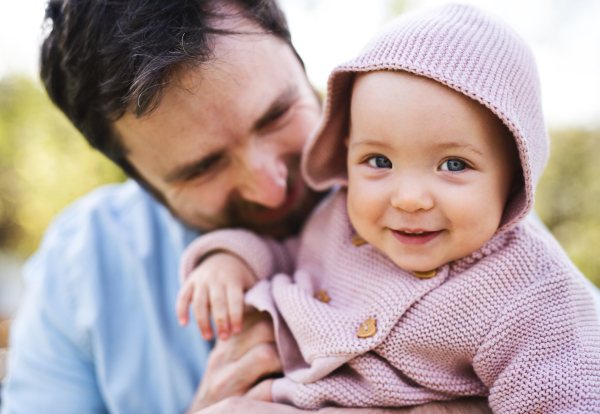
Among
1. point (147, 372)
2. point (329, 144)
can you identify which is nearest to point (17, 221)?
point (147, 372)

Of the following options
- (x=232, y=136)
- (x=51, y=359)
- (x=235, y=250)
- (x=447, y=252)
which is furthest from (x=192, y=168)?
(x=51, y=359)

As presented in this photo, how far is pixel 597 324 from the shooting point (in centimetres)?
106

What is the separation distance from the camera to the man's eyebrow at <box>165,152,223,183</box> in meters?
1.38

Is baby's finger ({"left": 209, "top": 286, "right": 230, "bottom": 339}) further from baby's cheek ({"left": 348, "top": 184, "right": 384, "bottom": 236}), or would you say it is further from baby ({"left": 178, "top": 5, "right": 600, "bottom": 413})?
baby's cheek ({"left": 348, "top": 184, "right": 384, "bottom": 236})

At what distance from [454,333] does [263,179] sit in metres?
0.73

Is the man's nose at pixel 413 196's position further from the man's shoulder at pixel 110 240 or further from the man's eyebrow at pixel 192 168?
the man's shoulder at pixel 110 240

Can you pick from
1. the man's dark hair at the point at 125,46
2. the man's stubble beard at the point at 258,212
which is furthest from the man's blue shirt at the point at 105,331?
the man's dark hair at the point at 125,46

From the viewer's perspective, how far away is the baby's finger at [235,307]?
132 cm

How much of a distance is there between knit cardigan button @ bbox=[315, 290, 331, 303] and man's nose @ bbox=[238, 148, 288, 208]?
0.34 meters

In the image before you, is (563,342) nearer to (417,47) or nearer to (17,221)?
(417,47)

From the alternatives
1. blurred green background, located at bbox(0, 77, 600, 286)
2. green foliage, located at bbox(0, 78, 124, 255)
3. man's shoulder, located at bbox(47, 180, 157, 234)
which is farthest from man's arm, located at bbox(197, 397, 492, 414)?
green foliage, located at bbox(0, 78, 124, 255)

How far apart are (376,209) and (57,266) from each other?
1.47m

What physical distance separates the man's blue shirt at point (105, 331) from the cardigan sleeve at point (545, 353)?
3.77 feet

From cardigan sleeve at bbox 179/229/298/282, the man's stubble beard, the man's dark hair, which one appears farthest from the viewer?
the man's stubble beard
